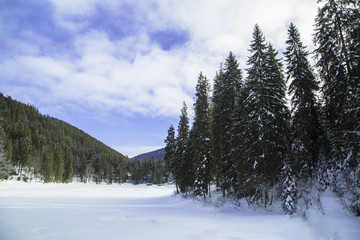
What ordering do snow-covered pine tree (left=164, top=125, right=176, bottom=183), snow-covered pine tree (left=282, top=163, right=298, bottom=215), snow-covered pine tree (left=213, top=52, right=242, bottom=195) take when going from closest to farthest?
1. snow-covered pine tree (left=282, top=163, right=298, bottom=215)
2. snow-covered pine tree (left=213, top=52, right=242, bottom=195)
3. snow-covered pine tree (left=164, top=125, right=176, bottom=183)

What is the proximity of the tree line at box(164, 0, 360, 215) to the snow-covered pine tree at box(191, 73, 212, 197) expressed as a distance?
0.19m

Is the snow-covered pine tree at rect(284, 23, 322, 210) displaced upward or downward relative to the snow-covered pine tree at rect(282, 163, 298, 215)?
upward

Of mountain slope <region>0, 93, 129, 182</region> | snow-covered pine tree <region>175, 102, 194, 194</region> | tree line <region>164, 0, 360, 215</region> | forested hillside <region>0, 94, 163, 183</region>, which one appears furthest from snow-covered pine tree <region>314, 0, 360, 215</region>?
mountain slope <region>0, 93, 129, 182</region>

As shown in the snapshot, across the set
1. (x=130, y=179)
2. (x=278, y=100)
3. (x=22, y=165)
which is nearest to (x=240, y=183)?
(x=278, y=100)

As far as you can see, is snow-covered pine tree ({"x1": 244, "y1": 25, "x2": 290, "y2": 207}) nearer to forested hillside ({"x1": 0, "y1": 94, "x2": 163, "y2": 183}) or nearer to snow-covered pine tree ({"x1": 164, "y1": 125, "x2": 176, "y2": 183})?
snow-covered pine tree ({"x1": 164, "y1": 125, "x2": 176, "y2": 183})

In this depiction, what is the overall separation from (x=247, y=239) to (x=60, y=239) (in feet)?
17.8

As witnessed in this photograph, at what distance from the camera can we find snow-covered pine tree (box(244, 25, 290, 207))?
1517 cm

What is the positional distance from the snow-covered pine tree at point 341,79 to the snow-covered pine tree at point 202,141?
12203 millimetres

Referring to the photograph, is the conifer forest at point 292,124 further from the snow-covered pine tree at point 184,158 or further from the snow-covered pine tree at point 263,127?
the snow-covered pine tree at point 184,158

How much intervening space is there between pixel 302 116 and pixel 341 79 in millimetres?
4307

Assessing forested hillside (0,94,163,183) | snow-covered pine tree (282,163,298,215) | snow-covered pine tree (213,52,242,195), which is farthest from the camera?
forested hillside (0,94,163,183)

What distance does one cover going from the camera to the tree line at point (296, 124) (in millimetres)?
11523

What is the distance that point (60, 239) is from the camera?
5551 millimetres

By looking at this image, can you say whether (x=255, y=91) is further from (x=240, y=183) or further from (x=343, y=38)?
(x=240, y=183)
